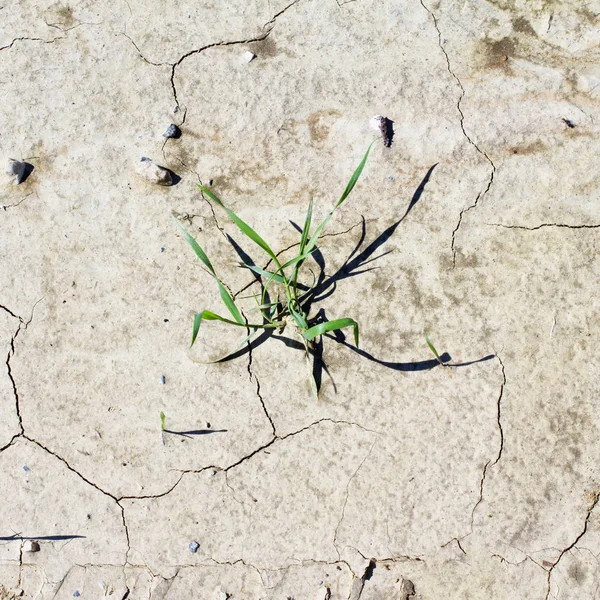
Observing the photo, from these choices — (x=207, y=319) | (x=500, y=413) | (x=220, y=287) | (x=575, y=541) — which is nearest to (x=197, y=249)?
(x=220, y=287)

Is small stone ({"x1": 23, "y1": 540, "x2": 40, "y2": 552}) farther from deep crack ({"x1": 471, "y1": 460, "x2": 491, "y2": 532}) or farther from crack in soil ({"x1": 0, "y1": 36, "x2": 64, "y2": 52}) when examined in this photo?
crack in soil ({"x1": 0, "y1": 36, "x2": 64, "y2": 52})

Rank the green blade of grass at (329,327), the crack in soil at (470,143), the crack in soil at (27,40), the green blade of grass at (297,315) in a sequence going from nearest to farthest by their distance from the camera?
the green blade of grass at (329,327), the green blade of grass at (297,315), the crack in soil at (470,143), the crack in soil at (27,40)

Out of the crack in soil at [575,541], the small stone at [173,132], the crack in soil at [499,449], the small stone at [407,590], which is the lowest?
the small stone at [407,590]

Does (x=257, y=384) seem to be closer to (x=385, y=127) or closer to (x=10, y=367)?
(x=10, y=367)

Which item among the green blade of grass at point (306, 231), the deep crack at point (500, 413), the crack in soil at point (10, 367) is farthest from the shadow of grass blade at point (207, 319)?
the deep crack at point (500, 413)

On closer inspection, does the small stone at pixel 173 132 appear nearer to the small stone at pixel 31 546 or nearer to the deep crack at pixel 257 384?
Answer: the deep crack at pixel 257 384

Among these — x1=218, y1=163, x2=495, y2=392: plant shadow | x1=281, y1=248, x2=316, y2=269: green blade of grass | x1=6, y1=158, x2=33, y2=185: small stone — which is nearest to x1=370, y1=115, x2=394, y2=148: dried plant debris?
x1=218, y1=163, x2=495, y2=392: plant shadow

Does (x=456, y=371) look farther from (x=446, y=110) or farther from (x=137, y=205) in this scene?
(x=137, y=205)
